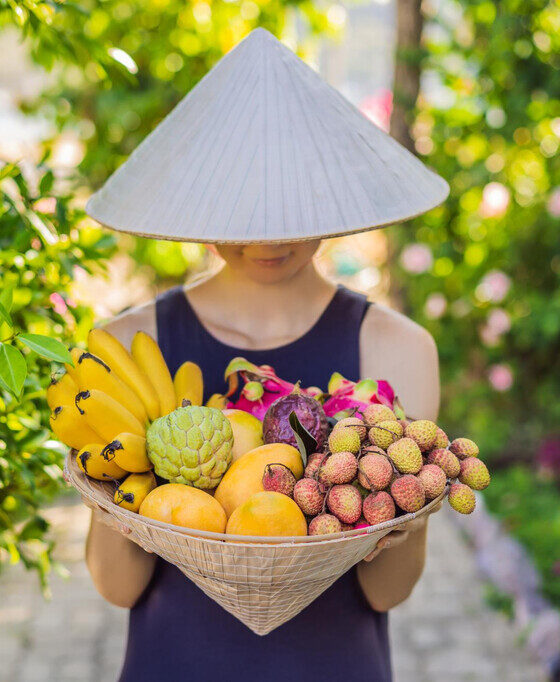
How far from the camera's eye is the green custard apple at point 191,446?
115 centimetres

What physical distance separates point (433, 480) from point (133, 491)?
0.45 metres

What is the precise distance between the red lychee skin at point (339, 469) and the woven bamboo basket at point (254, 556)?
9 centimetres

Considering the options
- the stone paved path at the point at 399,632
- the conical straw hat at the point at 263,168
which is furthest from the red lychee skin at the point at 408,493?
the stone paved path at the point at 399,632

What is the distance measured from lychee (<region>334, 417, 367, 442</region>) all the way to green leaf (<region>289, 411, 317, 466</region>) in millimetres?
47

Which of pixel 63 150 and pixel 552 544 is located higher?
pixel 63 150

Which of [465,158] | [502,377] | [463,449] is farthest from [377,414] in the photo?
[465,158]

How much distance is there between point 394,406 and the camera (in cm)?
136

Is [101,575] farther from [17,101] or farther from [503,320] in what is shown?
[17,101]

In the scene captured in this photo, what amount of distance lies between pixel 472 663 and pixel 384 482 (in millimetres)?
2450

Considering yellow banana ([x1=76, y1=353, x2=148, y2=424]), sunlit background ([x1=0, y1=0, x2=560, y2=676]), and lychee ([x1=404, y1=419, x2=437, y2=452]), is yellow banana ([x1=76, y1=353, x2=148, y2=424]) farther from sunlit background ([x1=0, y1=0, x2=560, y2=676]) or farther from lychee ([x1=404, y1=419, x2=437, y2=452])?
sunlit background ([x1=0, y1=0, x2=560, y2=676])

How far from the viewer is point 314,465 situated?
1156mm

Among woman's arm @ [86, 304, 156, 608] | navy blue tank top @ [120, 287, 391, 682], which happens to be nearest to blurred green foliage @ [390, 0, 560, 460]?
navy blue tank top @ [120, 287, 391, 682]

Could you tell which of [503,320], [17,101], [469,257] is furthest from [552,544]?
[17,101]

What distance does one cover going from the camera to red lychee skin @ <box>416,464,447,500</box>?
1122 mm
